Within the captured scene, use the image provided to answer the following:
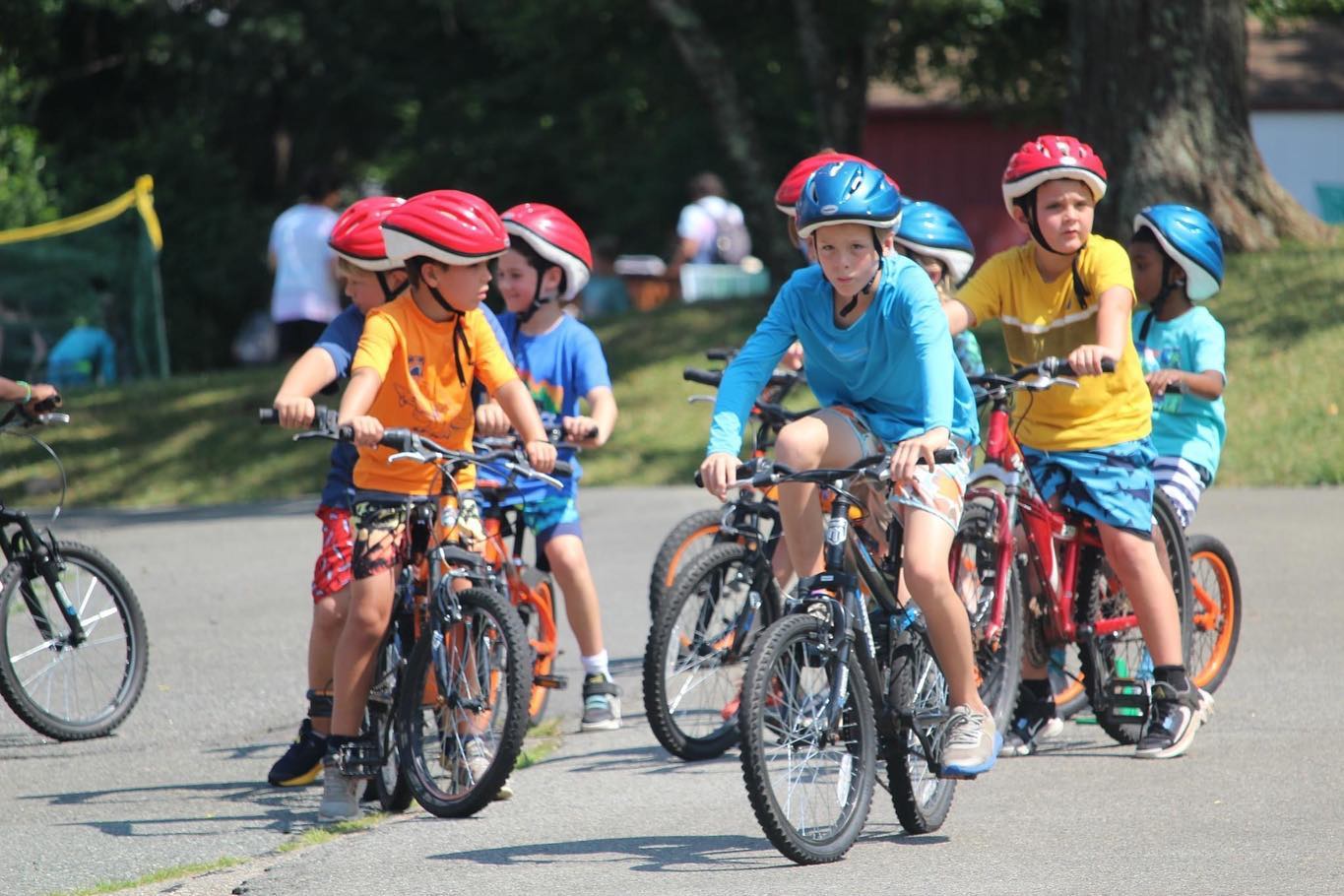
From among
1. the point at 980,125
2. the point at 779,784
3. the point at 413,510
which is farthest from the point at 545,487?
the point at 980,125

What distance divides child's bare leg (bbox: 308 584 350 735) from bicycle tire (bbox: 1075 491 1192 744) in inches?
98.3

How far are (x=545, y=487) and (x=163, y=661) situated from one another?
2573mm

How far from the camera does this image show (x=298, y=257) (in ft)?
45.9

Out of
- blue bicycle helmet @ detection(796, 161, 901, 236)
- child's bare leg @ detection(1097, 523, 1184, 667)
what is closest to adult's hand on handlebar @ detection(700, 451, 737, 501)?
blue bicycle helmet @ detection(796, 161, 901, 236)

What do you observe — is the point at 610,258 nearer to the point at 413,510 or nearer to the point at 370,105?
the point at 370,105

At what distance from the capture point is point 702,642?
21.2 ft

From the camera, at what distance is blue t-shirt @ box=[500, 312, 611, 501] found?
23.9ft

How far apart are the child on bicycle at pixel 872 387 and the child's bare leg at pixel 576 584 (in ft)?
5.97

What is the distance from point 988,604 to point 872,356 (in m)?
1.06

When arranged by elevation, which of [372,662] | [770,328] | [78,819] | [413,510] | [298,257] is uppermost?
[298,257]

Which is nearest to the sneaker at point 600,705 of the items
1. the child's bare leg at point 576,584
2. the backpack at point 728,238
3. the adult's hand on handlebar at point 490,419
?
the child's bare leg at point 576,584

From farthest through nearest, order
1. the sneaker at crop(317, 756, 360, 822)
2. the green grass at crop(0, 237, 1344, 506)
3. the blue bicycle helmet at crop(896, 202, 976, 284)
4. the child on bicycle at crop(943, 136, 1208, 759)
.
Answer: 1. the green grass at crop(0, 237, 1344, 506)
2. the blue bicycle helmet at crop(896, 202, 976, 284)
3. the child on bicycle at crop(943, 136, 1208, 759)
4. the sneaker at crop(317, 756, 360, 822)

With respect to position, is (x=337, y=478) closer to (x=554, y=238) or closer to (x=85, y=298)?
(x=554, y=238)

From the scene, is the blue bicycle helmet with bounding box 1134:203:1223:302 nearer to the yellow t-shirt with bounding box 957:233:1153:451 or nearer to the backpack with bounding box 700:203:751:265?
→ the yellow t-shirt with bounding box 957:233:1153:451
